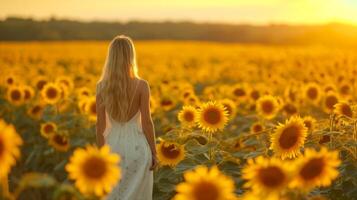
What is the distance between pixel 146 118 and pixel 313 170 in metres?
2.10

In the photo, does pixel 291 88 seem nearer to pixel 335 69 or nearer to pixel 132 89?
pixel 335 69

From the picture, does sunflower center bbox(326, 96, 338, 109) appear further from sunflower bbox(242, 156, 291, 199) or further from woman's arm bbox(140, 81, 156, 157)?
sunflower bbox(242, 156, 291, 199)

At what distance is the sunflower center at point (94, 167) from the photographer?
2984mm

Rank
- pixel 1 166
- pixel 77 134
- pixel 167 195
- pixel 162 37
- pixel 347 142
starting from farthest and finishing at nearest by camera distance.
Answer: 1. pixel 162 37
2. pixel 77 134
3. pixel 167 195
4. pixel 347 142
5. pixel 1 166

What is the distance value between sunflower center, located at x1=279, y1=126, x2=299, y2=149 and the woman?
3.48ft

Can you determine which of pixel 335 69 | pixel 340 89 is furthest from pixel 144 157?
pixel 335 69

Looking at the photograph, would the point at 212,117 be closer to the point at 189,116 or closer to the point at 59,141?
the point at 189,116

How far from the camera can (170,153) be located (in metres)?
5.21

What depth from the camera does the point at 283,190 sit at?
3020 mm

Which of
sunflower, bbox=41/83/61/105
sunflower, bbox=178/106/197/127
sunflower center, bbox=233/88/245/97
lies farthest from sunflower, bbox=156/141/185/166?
sunflower center, bbox=233/88/245/97

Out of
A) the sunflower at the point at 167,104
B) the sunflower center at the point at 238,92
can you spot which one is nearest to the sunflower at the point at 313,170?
the sunflower at the point at 167,104

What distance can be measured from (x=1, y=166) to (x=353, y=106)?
2957mm

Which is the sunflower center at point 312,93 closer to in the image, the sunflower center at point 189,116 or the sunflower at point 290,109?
the sunflower at point 290,109

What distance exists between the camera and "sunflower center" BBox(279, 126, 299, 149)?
4.34 m
